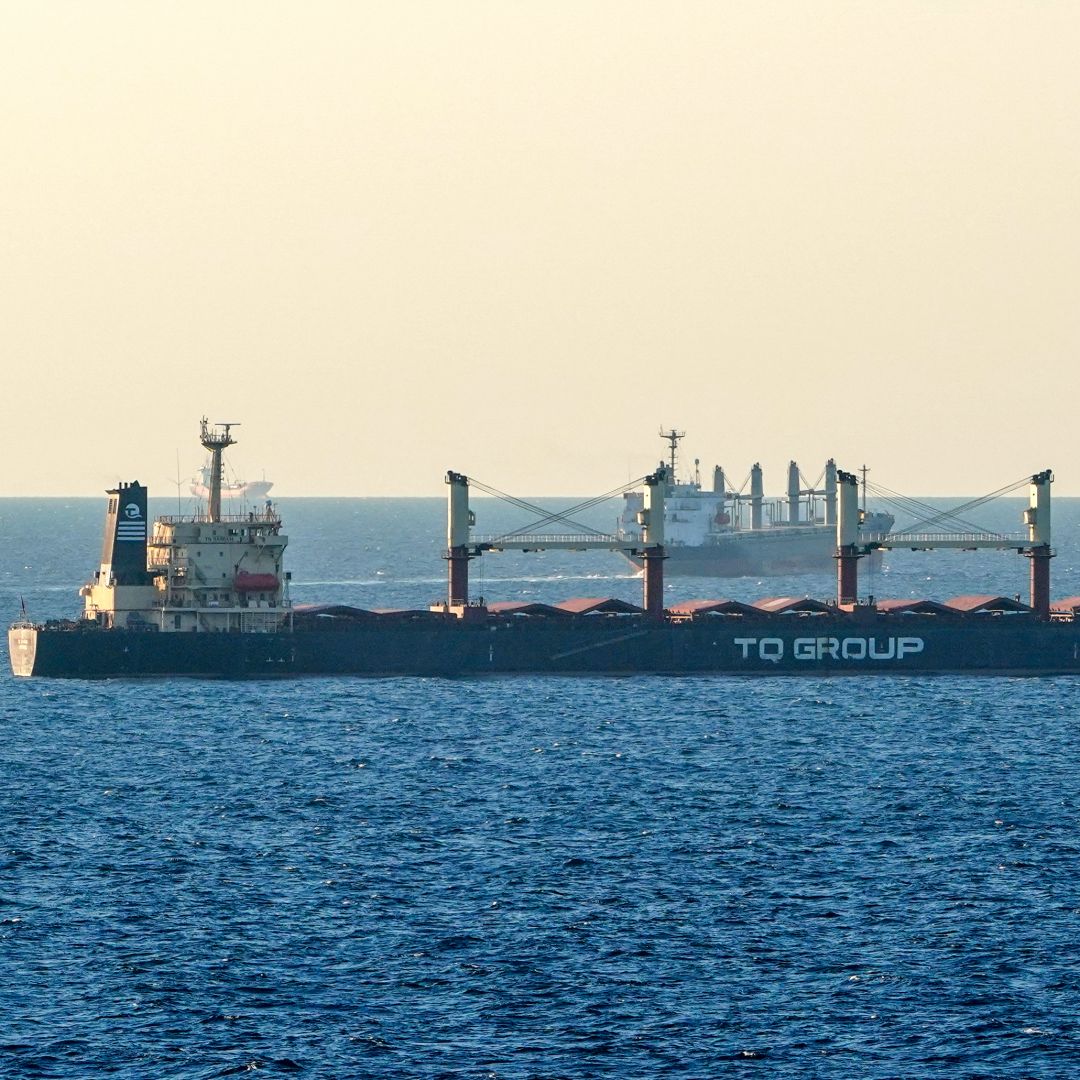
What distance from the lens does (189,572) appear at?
105312mm

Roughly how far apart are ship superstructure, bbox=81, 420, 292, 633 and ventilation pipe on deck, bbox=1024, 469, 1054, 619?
1639 inches

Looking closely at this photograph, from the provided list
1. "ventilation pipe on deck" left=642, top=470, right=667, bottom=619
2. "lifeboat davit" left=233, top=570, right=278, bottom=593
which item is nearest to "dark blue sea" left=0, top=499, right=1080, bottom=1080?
"lifeboat davit" left=233, top=570, right=278, bottom=593

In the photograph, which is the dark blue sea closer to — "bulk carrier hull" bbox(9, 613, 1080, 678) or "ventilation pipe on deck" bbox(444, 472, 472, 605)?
"bulk carrier hull" bbox(9, 613, 1080, 678)

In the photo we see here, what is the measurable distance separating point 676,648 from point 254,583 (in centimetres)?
2367

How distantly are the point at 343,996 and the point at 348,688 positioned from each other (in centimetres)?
6199

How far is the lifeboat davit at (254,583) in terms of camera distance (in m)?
106

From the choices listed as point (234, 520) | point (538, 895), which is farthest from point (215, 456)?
point (538, 895)

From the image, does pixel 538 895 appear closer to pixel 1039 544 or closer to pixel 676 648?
pixel 676 648

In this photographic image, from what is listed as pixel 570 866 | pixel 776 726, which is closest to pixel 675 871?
pixel 570 866

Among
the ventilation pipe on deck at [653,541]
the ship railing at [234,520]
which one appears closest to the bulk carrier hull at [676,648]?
the ventilation pipe on deck at [653,541]

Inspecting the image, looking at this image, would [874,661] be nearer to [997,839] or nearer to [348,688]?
[348,688]

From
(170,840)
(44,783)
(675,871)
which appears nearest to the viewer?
(675,871)

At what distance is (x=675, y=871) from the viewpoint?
61.4m

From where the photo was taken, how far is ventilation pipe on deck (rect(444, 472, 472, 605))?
365 ft
